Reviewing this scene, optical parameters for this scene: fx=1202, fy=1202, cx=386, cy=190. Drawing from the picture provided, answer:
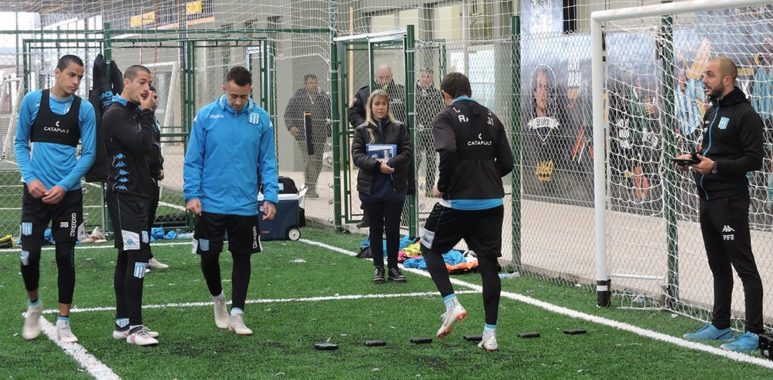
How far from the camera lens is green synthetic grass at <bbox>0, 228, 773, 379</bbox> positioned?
705 cm

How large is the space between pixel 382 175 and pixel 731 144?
12.9 ft

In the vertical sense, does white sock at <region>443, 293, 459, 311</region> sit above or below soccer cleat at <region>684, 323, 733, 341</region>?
above

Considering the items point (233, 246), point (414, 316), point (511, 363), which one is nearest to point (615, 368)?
point (511, 363)

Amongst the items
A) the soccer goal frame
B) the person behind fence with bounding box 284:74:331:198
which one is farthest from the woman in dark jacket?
the person behind fence with bounding box 284:74:331:198

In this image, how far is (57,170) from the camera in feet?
26.3

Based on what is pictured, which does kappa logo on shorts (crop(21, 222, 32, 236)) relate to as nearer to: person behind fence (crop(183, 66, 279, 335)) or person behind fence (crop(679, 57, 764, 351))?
person behind fence (crop(183, 66, 279, 335))

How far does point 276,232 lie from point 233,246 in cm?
614

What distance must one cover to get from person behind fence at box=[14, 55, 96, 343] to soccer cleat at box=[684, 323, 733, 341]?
411 centimetres

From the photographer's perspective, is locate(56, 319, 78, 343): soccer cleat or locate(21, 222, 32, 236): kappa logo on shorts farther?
locate(21, 222, 32, 236): kappa logo on shorts

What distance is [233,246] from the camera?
8234 millimetres

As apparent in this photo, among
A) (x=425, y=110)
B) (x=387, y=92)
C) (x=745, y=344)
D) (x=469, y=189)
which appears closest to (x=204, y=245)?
(x=469, y=189)

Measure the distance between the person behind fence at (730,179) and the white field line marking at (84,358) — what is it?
3.79 meters

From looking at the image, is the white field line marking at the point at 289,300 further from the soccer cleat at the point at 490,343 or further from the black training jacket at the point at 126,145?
the soccer cleat at the point at 490,343

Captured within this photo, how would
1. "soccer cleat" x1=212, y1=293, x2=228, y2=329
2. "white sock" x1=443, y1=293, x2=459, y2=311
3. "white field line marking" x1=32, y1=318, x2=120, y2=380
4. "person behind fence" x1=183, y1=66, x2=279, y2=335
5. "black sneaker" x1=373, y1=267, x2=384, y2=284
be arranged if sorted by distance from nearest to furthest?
"white field line marking" x1=32, y1=318, x2=120, y2=380, "white sock" x1=443, y1=293, x2=459, y2=311, "person behind fence" x1=183, y1=66, x2=279, y2=335, "soccer cleat" x1=212, y1=293, x2=228, y2=329, "black sneaker" x1=373, y1=267, x2=384, y2=284
